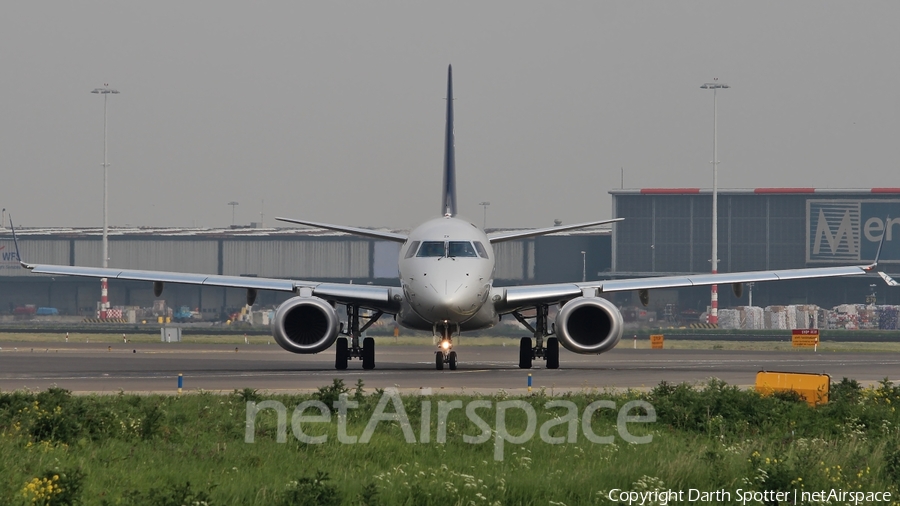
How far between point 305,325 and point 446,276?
448 cm

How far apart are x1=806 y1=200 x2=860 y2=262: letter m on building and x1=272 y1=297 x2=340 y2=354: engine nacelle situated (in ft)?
246

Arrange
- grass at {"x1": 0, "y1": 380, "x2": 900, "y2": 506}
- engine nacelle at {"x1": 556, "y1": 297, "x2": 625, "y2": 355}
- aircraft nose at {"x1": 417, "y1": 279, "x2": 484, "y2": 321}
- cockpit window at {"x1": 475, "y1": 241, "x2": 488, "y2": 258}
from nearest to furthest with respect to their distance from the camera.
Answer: grass at {"x1": 0, "y1": 380, "x2": 900, "y2": 506} < aircraft nose at {"x1": 417, "y1": 279, "x2": 484, "y2": 321} < engine nacelle at {"x1": 556, "y1": 297, "x2": 625, "y2": 355} < cockpit window at {"x1": 475, "y1": 241, "x2": 488, "y2": 258}

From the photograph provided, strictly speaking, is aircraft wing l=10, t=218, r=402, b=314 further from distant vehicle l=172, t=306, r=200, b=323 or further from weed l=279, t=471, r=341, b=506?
distant vehicle l=172, t=306, r=200, b=323

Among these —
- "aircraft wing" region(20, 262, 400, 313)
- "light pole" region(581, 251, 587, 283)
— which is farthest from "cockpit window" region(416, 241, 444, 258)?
"light pole" region(581, 251, 587, 283)

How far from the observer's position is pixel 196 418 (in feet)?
59.4

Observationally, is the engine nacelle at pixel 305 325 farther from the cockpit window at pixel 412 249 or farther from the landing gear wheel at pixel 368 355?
the cockpit window at pixel 412 249

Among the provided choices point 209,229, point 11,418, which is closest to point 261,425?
point 11,418

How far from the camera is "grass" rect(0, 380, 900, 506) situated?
12766mm

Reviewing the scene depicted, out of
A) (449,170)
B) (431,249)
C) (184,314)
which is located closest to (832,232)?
(184,314)

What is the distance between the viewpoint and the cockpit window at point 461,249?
106ft

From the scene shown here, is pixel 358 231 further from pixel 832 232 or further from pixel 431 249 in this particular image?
pixel 832 232

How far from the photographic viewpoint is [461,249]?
32281 mm

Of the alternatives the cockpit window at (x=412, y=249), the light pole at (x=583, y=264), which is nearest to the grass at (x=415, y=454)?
the cockpit window at (x=412, y=249)

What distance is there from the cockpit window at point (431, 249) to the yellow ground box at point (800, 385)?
1040 cm
